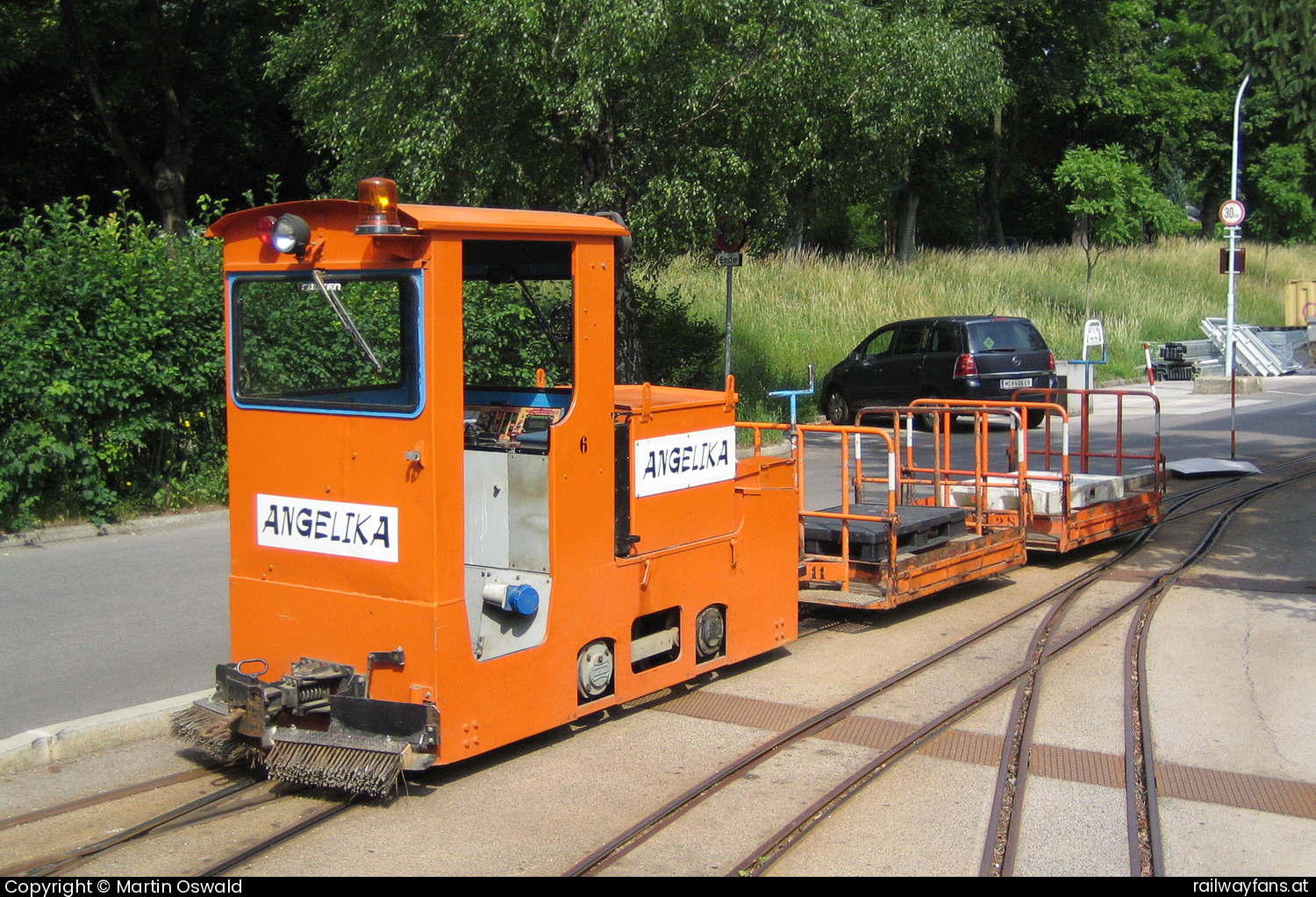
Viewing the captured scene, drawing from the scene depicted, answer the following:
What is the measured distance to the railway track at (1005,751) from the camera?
4484 mm

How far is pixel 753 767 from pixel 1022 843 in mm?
1308

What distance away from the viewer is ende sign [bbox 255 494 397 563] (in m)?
5.11

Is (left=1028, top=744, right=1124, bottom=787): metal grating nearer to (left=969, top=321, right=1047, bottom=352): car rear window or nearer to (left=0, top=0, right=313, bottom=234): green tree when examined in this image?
(left=969, top=321, right=1047, bottom=352): car rear window

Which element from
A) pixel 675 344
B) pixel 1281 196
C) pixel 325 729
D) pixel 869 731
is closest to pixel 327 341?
pixel 325 729

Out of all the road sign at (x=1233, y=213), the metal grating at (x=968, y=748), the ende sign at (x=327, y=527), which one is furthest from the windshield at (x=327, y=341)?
the road sign at (x=1233, y=213)

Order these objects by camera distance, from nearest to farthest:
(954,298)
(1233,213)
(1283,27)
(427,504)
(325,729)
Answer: (427,504), (325,729), (1283,27), (1233,213), (954,298)

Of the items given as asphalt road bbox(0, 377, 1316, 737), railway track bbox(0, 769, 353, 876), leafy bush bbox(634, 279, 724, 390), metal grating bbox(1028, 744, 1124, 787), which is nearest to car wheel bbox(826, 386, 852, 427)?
leafy bush bbox(634, 279, 724, 390)

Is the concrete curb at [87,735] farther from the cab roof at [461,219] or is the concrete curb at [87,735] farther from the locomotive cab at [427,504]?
the cab roof at [461,219]

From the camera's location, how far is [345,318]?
16.8ft

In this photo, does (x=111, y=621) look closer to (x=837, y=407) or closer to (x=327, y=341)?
(x=327, y=341)

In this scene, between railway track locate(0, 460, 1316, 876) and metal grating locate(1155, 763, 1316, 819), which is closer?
railway track locate(0, 460, 1316, 876)

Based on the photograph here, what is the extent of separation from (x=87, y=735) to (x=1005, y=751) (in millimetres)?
4423

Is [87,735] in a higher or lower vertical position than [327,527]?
lower

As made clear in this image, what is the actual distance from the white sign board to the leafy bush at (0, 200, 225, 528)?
6.65 m
